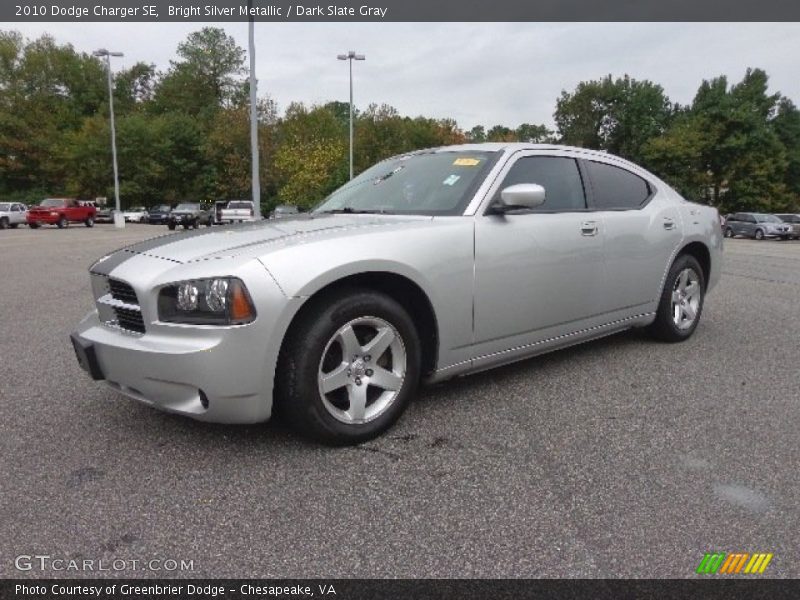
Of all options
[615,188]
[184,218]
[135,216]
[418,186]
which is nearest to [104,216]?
[135,216]

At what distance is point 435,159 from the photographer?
401 centimetres

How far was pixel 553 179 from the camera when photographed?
398 centimetres

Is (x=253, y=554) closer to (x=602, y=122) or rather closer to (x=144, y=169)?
(x=144, y=169)

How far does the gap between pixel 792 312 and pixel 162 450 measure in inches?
256

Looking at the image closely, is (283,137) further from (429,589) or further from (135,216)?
(429,589)

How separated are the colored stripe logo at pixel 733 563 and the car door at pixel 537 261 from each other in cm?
160

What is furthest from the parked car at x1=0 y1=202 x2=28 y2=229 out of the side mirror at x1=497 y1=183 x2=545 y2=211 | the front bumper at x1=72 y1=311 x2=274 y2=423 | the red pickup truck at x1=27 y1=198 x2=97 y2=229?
the side mirror at x1=497 y1=183 x2=545 y2=211

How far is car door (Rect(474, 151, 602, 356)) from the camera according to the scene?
133 inches

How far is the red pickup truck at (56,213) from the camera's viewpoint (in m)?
33.8

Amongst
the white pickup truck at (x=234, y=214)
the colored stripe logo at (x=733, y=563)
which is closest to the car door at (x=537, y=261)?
the colored stripe logo at (x=733, y=563)

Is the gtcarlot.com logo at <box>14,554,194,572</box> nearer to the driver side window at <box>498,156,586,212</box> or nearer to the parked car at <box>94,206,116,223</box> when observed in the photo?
the driver side window at <box>498,156,586,212</box>

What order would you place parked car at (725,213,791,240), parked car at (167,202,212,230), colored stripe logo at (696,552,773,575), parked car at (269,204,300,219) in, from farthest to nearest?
parked car at (725,213,791,240)
parked car at (167,202,212,230)
parked car at (269,204,300,219)
colored stripe logo at (696,552,773,575)

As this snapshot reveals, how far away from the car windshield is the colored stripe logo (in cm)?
204

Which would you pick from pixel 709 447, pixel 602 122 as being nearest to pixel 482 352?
pixel 709 447
